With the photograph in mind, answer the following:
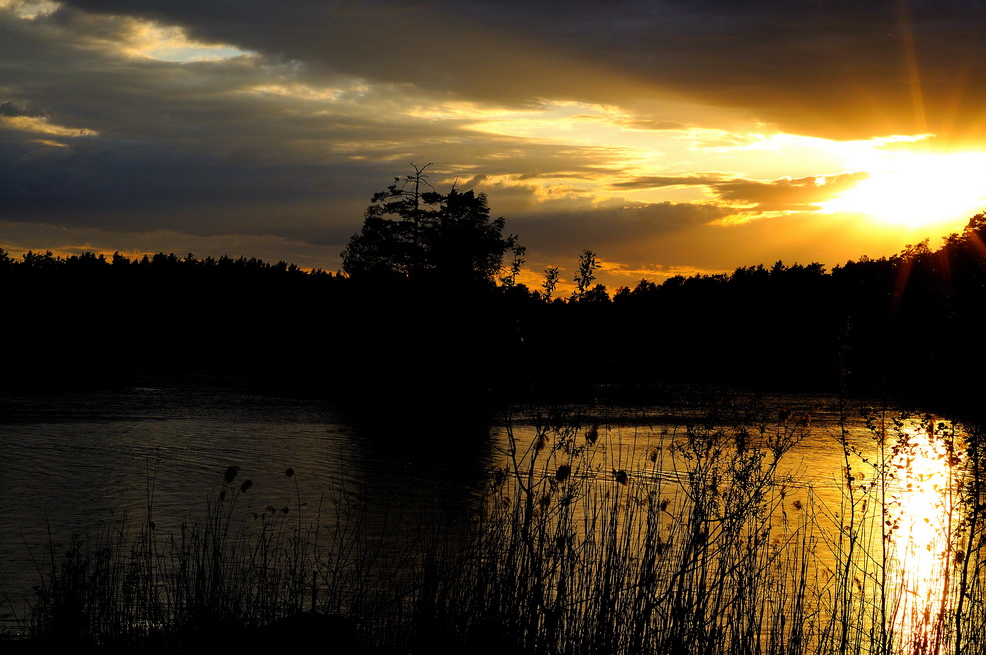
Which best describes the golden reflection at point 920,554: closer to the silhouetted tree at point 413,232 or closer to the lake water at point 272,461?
the lake water at point 272,461

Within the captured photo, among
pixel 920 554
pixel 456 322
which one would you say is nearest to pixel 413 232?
pixel 456 322

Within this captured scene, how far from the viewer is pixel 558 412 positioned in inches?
284

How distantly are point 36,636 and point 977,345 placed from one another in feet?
35.9

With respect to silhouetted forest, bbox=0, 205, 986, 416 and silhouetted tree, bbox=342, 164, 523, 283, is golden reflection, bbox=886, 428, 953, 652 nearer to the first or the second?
silhouetted forest, bbox=0, 205, 986, 416

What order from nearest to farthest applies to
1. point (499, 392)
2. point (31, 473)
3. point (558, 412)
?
point (558, 412), point (499, 392), point (31, 473)

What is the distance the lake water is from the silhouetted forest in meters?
1.79

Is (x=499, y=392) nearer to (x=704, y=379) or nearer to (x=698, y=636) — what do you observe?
(x=698, y=636)

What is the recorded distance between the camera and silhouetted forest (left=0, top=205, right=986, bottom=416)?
303 inches

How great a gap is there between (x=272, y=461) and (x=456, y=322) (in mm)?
31032

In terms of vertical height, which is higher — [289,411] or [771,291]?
[771,291]

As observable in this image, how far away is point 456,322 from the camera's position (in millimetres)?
56031

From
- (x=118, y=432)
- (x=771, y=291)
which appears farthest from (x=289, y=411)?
Answer: (x=771, y=291)

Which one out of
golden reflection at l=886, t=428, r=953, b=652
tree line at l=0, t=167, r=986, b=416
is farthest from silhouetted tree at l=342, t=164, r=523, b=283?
golden reflection at l=886, t=428, r=953, b=652

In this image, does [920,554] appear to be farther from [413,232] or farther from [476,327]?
[413,232]
